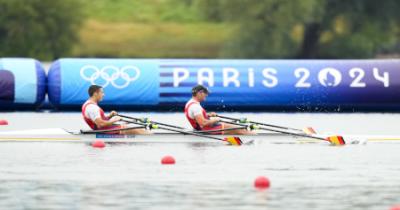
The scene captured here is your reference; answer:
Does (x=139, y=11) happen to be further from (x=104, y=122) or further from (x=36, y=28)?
(x=104, y=122)

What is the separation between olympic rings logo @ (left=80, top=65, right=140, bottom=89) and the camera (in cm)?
3831

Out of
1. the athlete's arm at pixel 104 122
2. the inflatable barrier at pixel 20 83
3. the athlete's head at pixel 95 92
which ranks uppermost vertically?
the inflatable barrier at pixel 20 83

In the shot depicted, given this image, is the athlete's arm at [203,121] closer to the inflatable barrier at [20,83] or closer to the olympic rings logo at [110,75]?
the olympic rings logo at [110,75]

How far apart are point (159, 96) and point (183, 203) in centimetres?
1981

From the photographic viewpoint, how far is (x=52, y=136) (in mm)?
28719

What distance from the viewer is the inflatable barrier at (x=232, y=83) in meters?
38.4

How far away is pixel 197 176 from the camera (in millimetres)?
22328

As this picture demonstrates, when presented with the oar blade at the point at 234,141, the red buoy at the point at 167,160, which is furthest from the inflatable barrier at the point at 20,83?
the red buoy at the point at 167,160

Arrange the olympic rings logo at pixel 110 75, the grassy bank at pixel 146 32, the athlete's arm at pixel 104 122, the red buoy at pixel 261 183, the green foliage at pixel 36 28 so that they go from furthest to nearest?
the grassy bank at pixel 146 32, the green foliage at pixel 36 28, the olympic rings logo at pixel 110 75, the athlete's arm at pixel 104 122, the red buoy at pixel 261 183

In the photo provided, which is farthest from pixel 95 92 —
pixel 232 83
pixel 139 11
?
pixel 139 11

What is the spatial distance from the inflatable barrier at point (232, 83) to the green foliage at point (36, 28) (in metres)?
39.6

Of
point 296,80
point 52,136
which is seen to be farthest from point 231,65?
point 52,136

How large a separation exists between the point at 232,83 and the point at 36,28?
4092 cm

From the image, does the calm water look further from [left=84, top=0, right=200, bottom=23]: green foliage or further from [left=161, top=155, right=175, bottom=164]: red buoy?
[left=84, top=0, right=200, bottom=23]: green foliage
